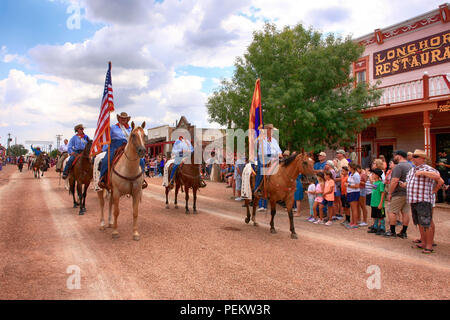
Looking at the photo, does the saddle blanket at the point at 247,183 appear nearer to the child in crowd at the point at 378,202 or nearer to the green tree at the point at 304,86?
the child in crowd at the point at 378,202

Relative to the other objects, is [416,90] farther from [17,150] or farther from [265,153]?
[17,150]

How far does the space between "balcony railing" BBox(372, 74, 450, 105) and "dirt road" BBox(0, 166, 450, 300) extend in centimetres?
770

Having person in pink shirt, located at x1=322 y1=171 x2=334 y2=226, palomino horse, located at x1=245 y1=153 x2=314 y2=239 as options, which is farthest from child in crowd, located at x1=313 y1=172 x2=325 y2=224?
palomino horse, located at x1=245 y1=153 x2=314 y2=239

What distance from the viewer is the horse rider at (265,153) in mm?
8070

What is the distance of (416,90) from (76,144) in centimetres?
1578

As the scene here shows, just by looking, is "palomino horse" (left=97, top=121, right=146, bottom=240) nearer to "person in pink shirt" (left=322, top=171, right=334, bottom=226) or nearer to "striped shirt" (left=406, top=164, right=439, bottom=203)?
"person in pink shirt" (left=322, top=171, right=334, bottom=226)

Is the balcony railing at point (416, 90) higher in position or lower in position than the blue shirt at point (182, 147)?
higher

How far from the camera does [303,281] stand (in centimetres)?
442

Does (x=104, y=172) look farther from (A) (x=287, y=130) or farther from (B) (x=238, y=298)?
(A) (x=287, y=130)

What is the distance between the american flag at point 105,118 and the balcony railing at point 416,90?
12572 millimetres

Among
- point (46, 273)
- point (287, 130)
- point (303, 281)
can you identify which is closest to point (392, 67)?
point (287, 130)

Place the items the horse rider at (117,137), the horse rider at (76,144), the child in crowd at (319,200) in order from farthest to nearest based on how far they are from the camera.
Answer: the horse rider at (76,144) < the child in crowd at (319,200) < the horse rider at (117,137)

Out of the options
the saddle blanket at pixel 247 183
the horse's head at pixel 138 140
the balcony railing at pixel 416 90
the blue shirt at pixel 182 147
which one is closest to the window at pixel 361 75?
the balcony railing at pixel 416 90
